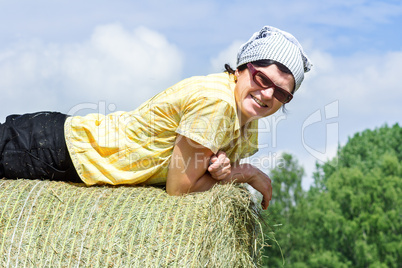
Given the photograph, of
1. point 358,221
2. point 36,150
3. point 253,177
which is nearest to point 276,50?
point 253,177

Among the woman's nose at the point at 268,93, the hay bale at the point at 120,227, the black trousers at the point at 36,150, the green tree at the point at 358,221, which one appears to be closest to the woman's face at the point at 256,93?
the woman's nose at the point at 268,93

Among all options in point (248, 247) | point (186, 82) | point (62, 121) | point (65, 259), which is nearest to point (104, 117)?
point (62, 121)

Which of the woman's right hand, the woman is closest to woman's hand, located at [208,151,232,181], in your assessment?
the woman

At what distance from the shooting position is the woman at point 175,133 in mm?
4020

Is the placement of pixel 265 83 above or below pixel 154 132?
above

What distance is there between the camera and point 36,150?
14.5 ft

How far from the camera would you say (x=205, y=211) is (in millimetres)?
3941

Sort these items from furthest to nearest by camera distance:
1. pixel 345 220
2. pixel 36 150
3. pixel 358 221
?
pixel 345 220 < pixel 358 221 < pixel 36 150

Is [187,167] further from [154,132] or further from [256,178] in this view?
[256,178]

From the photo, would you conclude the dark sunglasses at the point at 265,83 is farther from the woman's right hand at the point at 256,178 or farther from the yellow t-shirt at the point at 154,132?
the woman's right hand at the point at 256,178

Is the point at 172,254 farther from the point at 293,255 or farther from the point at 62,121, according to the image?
the point at 293,255

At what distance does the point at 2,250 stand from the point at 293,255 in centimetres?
3320

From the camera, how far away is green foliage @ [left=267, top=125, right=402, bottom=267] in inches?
1305

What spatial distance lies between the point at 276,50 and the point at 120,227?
1.67 m
